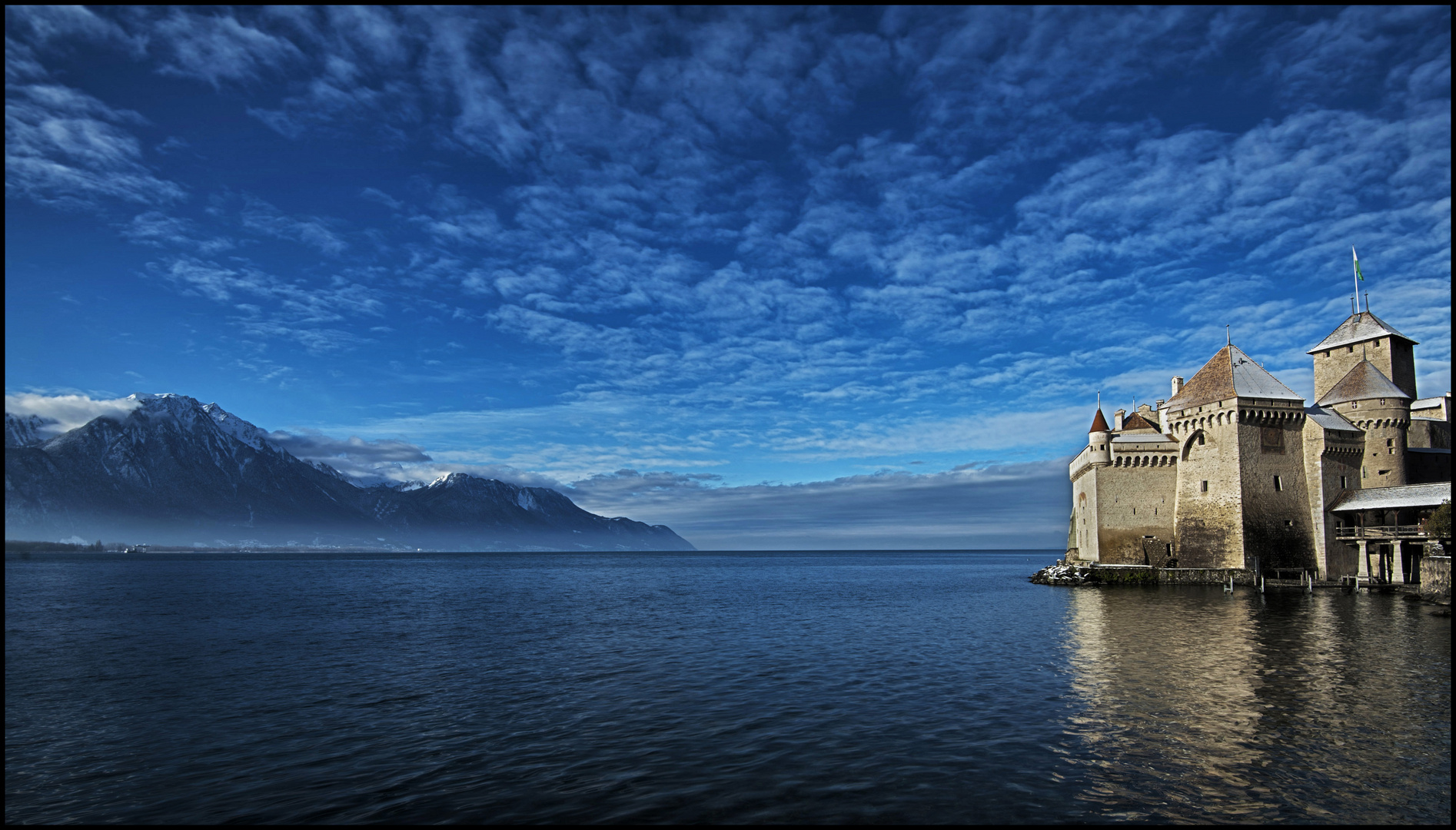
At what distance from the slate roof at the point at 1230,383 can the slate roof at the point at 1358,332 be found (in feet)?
33.9

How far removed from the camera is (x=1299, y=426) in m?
51.0

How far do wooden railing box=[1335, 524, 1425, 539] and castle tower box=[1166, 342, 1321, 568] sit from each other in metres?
2.13

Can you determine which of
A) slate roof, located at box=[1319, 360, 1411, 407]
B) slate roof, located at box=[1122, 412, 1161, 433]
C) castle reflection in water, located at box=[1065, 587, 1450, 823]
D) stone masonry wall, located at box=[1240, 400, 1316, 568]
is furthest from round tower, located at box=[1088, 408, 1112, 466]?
castle reflection in water, located at box=[1065, 587, 1450, 823]

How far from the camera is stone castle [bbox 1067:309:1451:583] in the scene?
49.5 meters

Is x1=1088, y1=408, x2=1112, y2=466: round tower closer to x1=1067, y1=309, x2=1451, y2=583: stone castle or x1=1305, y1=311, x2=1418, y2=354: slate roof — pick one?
x1=1067, y1=309, x2=1451, y2=583: stone castle

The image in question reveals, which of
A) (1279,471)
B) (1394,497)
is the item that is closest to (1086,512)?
(1279,471)

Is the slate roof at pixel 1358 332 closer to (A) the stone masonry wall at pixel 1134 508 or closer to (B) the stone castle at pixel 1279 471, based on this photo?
(B) the stone castle at pixel 1279 471

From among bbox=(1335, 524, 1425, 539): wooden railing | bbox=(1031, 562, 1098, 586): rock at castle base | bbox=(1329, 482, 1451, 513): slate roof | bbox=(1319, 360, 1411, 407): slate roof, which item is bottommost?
bbox=(1031, 562, 1098, 586): rock at castle base

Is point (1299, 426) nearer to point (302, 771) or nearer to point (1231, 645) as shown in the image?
point (1231, 645)

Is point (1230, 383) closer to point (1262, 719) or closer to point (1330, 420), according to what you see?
point (1330, 420)

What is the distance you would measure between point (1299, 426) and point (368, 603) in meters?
65.2

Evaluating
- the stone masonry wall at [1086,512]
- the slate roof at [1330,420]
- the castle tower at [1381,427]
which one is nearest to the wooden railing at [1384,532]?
the castle tower at [1381,427]

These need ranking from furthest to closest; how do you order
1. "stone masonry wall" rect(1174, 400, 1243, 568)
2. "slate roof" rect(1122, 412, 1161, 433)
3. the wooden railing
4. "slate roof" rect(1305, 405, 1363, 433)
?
"slate roof" rect(1122, 412, 1161, 433) < "slate roof" rect(1305, 405, 1363, 433) < "stone masonry wall" rect(1174, 400, 1243, 568) < the wooden railing

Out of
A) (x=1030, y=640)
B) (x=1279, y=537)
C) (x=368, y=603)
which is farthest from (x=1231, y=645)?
(x=368, y=603)
